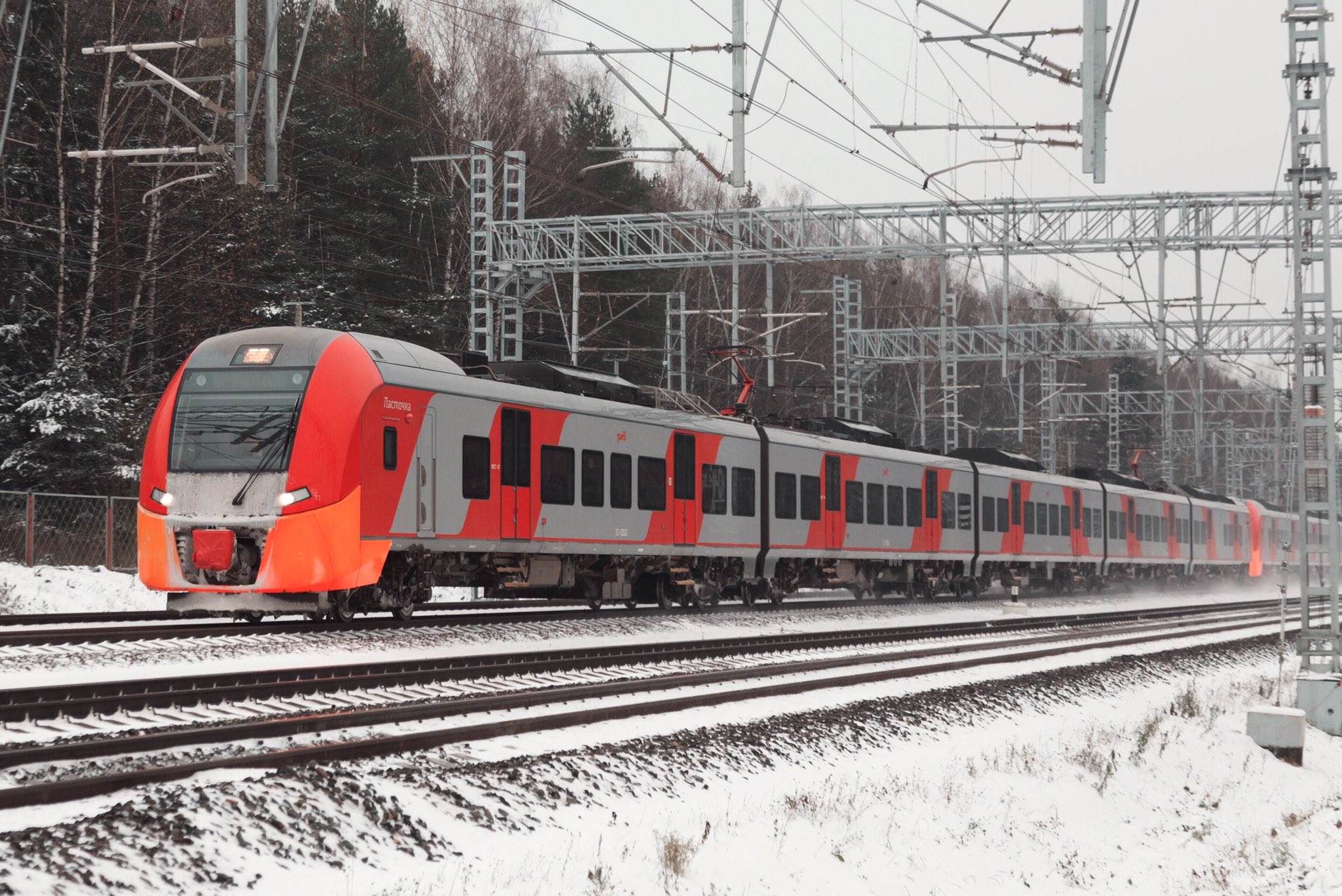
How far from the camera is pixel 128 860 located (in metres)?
6.37

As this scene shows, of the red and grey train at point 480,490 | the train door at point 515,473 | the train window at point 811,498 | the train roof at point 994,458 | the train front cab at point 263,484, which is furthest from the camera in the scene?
the train roof at point 994,458

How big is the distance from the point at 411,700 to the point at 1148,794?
673 centimetres

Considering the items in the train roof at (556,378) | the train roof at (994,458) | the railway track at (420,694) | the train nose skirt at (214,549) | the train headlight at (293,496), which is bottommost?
the railway track at (420,694)

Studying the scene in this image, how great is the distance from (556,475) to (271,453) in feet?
16.0

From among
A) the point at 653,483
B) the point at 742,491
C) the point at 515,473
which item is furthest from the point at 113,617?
the point at 742,491

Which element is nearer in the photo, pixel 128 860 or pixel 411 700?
pixel 128 860

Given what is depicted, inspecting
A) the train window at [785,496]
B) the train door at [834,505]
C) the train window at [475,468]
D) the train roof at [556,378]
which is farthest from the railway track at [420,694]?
the train door at [834,505]

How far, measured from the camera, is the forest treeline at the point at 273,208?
97.8 feet

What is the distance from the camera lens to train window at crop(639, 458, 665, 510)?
21.5m

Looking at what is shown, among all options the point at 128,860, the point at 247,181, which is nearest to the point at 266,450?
the point at 247,181

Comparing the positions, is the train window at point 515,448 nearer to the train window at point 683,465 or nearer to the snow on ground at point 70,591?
the train window at point 683,465

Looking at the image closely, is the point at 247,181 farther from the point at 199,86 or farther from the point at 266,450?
the point at 199,86

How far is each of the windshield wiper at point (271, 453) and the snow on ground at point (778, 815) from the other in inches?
232

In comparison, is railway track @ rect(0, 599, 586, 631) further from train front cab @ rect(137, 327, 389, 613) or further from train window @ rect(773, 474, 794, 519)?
train window @ rect(773, 474, 794, 519)
